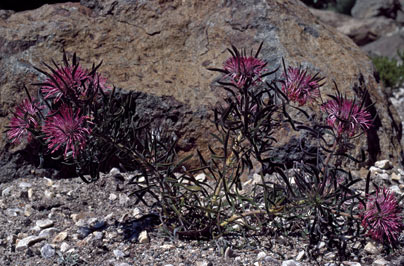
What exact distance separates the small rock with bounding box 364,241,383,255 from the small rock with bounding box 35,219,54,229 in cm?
171

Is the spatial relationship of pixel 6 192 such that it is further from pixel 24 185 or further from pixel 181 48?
pixel 181 48

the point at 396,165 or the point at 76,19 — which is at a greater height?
the point at 76,19

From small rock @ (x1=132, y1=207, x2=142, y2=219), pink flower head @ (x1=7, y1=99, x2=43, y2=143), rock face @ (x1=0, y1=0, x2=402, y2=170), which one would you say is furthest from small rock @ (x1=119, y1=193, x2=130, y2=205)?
pink flower head @ (x1=7, y1=99, x2=43, y2=143)

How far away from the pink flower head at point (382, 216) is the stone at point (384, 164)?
141cm

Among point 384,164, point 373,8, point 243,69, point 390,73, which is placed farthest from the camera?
point 373,8

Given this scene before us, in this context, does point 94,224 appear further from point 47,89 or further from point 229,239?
→ point 47,89

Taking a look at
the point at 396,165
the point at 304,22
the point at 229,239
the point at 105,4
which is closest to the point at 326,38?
the point at 304,22

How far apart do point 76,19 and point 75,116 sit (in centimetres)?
209

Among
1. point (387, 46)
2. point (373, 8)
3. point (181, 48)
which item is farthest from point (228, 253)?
point (373, 8)

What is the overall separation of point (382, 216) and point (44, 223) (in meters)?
1.81

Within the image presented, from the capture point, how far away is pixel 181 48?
3.85 meters

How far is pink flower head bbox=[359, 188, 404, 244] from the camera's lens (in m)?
2.04

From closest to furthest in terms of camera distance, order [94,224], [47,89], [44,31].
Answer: [47,89] → [94,224] → [44,31]

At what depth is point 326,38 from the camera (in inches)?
153
